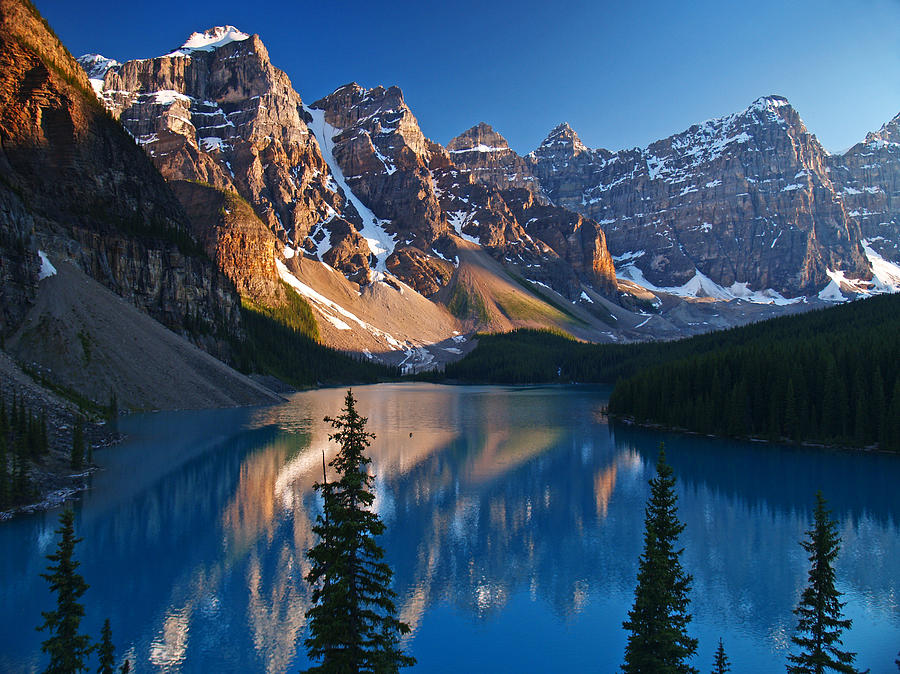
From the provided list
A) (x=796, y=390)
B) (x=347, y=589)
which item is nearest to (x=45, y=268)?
(x=347, y=589)

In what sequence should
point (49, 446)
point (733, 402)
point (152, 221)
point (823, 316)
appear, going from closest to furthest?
1. point (49, 446)
2. point (733, 402)
3. point (823, 316)
4. point (152, 221)

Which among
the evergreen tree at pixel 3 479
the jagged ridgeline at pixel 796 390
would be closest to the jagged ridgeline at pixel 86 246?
the evergreen tree at pixel 3 479

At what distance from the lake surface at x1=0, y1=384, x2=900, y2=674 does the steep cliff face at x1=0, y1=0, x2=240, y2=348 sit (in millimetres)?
43556

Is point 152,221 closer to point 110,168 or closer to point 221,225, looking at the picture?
point 110,168

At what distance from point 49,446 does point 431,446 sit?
2907 centimetres

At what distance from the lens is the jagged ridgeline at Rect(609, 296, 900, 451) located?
171 feet

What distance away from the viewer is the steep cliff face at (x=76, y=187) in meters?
77.4

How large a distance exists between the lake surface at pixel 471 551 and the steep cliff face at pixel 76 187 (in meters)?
43.6

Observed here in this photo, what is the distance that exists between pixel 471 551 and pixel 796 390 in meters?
44.0

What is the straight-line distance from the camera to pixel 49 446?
36688 millimetres

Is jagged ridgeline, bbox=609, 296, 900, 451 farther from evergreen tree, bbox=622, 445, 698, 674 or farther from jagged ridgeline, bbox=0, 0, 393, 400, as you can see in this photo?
jagged ridgeline, bbox=0, 0, 393, 400

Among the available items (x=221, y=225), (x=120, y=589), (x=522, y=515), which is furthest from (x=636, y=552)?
(x=221, y=225)

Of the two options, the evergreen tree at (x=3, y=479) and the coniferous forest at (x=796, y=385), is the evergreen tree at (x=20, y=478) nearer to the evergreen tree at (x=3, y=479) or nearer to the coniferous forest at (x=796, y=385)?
the evergreen tree at (x=3, y=479)

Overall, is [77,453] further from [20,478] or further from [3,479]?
[3,479]
